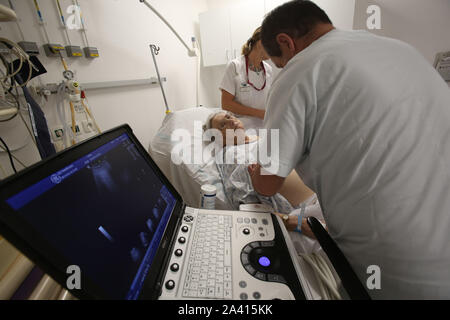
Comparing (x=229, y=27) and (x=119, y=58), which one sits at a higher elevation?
(x=229, y=27)

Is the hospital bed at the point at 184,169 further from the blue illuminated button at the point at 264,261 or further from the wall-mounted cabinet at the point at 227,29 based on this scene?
the wall-mounted cabinet at the point at 227,29

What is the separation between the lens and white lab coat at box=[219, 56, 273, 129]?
1.92 metres

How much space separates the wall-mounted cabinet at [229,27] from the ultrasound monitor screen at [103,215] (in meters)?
2.45

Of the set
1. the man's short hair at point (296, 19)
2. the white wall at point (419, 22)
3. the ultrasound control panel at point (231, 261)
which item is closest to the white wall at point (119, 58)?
the ultrasound control panel at point (231, 261)

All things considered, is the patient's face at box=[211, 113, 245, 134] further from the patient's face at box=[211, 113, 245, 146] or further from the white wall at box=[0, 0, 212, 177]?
the white wall at box=[0, 0, 212, 177]

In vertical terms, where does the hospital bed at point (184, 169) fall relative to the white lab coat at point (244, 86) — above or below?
below

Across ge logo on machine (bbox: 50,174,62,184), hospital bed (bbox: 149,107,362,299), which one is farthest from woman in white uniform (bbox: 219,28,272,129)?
ge logo on machine (bbox: 50,174,62,184)

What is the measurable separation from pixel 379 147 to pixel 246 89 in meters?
1.58

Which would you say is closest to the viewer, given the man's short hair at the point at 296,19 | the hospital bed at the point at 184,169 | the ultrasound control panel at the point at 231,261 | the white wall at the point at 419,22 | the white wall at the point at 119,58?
the ultrasound control panel at the point at 231,261

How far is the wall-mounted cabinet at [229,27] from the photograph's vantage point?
2381mm

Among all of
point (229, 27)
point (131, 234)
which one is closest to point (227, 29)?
point (229, 27)

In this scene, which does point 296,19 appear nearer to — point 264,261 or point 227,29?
point 264,261

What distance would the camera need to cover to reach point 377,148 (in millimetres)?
567
